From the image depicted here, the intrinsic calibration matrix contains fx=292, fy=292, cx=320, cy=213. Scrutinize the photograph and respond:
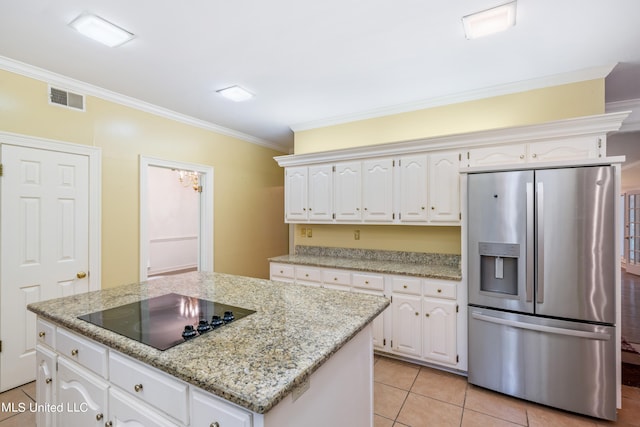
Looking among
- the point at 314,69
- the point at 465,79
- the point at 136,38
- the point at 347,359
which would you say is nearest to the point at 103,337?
the point at 347,359

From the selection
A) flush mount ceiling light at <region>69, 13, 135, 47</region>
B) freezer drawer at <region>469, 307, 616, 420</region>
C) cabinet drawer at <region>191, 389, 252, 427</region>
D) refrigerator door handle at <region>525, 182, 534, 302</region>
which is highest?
flush mount ceiling light at <region>69, 13, 135, 47</region>

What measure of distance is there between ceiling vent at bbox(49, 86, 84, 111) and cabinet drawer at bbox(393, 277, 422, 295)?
351 cm

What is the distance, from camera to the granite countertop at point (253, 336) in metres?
0.93

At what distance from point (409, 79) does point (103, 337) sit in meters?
2.95

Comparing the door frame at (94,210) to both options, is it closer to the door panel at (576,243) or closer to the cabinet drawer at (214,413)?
the cabinet drawer at (214,413)

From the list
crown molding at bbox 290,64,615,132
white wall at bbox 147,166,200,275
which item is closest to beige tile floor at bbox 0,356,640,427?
crown molding at bbox 290,64,615,132

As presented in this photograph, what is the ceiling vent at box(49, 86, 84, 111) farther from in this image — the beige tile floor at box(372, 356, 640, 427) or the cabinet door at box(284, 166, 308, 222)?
the beige tile floor at box(372, 356, 640, 427)

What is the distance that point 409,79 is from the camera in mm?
2768

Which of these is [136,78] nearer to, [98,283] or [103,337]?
[98,283]

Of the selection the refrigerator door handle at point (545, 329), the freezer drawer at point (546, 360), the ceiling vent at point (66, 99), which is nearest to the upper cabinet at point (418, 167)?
the refrigerator door handle at point (545, 329)

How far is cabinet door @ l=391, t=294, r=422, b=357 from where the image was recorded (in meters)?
2.82

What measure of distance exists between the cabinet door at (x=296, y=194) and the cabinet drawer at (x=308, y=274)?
715mm

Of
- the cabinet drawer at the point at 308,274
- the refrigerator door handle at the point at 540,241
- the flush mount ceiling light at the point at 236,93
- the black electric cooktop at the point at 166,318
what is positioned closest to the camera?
the black electric cooktop at the point at 166,318

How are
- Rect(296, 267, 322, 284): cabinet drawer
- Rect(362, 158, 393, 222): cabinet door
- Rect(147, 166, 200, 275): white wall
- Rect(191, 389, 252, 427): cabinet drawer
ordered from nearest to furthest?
Rect(191, 389, 252, 427): cabinet drawer → Rect(362, 158, 393, 222): cabinet door → Rect(296, 267, 322, 284): cabinet drawer → Rect(147, 166, 200, 275): white wall
